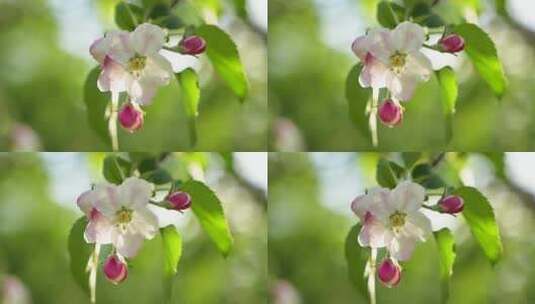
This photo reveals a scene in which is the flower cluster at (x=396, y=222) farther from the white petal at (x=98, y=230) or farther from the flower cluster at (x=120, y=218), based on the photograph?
the white petal at (x=98, y=230)

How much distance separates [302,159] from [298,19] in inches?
10.7

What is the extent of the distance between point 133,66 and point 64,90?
5.6 inches

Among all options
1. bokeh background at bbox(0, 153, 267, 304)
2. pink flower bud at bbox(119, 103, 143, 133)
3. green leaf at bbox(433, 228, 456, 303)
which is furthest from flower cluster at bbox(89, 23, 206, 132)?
green leaf at bbox(433, 228, 456, 303)

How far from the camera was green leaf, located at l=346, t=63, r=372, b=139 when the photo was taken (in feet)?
6.68

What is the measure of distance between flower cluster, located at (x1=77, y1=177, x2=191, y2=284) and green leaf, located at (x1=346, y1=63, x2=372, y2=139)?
36 centimetres

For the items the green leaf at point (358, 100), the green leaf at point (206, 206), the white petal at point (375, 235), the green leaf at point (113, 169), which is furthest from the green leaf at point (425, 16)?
the green leaf at point (113, 169)

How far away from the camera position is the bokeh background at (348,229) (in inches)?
79.5

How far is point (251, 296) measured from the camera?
2043mm

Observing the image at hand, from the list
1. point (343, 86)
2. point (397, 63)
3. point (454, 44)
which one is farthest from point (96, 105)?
point (454, 44)

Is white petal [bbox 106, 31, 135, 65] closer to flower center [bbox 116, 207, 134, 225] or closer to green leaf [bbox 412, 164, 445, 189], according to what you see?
flower center [bbox 116, 207, 134, 225]

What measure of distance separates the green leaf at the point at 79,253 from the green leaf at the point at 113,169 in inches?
3.6

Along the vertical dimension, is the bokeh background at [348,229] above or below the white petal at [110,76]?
below

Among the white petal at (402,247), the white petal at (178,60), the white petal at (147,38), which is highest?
the white petal at (147,38)

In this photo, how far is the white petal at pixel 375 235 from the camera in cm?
200
